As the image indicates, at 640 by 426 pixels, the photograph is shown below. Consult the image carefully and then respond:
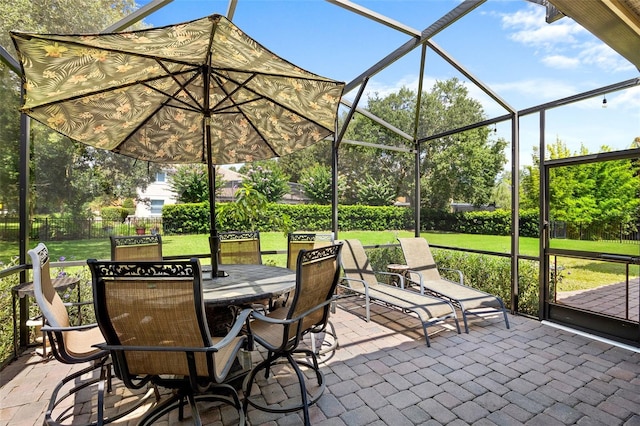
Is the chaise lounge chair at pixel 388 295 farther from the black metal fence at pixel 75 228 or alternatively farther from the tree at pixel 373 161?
the black metal fence at pixel 75 228

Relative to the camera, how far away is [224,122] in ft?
12.5

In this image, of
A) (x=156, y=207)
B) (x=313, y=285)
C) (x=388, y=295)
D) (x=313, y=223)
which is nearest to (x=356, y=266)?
(x=388, y=295)

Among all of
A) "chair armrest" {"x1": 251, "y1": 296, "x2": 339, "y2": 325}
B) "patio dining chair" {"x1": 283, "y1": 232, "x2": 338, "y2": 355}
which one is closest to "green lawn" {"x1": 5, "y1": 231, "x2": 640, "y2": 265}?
"patio dining chair" {"x1": 283, "y1": 232, "x2": 338, "y2": 355}

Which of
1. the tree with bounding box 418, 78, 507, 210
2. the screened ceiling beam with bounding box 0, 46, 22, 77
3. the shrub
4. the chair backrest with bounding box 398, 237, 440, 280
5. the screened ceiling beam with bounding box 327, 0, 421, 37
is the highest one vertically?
the screened ceiling beam with bounding box 327, 0, 421, 37

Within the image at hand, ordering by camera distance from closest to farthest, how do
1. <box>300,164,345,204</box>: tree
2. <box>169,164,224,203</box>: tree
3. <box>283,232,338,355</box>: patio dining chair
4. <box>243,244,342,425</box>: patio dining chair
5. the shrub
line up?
<box>243,244,342,425</box>: patio dining chair < <box>283,232,338,355</box>: patio dining chair < the shrub < <box>169,164,224,203</box>: tree < <box>300,164,345,204</box>: tree

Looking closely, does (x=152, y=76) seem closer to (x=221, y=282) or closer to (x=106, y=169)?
(x=221, y=282)

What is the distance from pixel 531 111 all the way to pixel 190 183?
19.0 feet

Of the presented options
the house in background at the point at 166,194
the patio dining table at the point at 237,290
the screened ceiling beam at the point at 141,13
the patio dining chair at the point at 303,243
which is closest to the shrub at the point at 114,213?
the house in background at the point at 166,194

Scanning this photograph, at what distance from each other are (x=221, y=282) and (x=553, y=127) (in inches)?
181

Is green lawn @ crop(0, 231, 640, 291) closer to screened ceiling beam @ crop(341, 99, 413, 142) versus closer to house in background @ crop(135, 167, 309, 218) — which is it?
house in background @ crop(135, 167, 309, 218)

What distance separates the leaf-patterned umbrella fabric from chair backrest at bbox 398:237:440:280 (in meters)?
2.49

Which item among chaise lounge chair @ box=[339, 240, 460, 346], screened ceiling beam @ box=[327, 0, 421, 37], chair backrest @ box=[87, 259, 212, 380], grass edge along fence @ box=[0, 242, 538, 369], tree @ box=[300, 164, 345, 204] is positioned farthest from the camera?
tree @ box=[300, 164, 345, 204]

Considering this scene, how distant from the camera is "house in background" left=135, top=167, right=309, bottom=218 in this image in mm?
5141

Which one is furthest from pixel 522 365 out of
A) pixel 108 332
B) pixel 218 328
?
pixel 108 332
